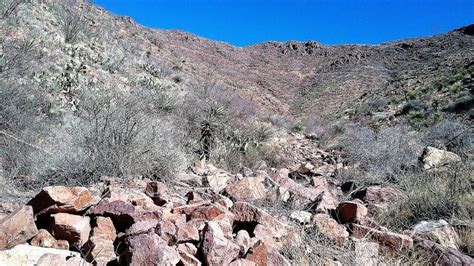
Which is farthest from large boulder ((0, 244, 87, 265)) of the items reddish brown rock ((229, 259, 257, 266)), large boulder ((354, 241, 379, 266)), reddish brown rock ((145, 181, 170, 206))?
large boulder ((354, 241, 379, 266))

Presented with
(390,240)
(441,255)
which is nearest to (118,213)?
(390,240)

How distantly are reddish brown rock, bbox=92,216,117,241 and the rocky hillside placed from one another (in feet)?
0.03

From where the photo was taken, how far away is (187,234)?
262 cm

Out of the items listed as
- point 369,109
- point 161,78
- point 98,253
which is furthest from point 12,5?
point 369,109

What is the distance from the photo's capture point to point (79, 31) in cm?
1169

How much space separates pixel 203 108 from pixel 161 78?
384 centimetres

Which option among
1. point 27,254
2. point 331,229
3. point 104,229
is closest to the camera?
point 27,254

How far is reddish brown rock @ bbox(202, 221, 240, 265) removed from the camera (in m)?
2.43

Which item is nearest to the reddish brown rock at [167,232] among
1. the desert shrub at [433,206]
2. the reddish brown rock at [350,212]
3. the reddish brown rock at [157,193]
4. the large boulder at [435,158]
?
the reddish brown rock at [157,193]

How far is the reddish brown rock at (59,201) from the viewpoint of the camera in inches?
108

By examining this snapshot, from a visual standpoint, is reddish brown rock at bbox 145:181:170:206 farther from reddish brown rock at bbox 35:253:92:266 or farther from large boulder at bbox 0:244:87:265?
reddish brown rock at bbox 35:253:92:266

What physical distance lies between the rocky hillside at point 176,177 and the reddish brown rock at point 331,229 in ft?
0.04

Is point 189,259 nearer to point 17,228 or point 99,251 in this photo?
point 99,251

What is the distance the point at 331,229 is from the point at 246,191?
117 centimetres
